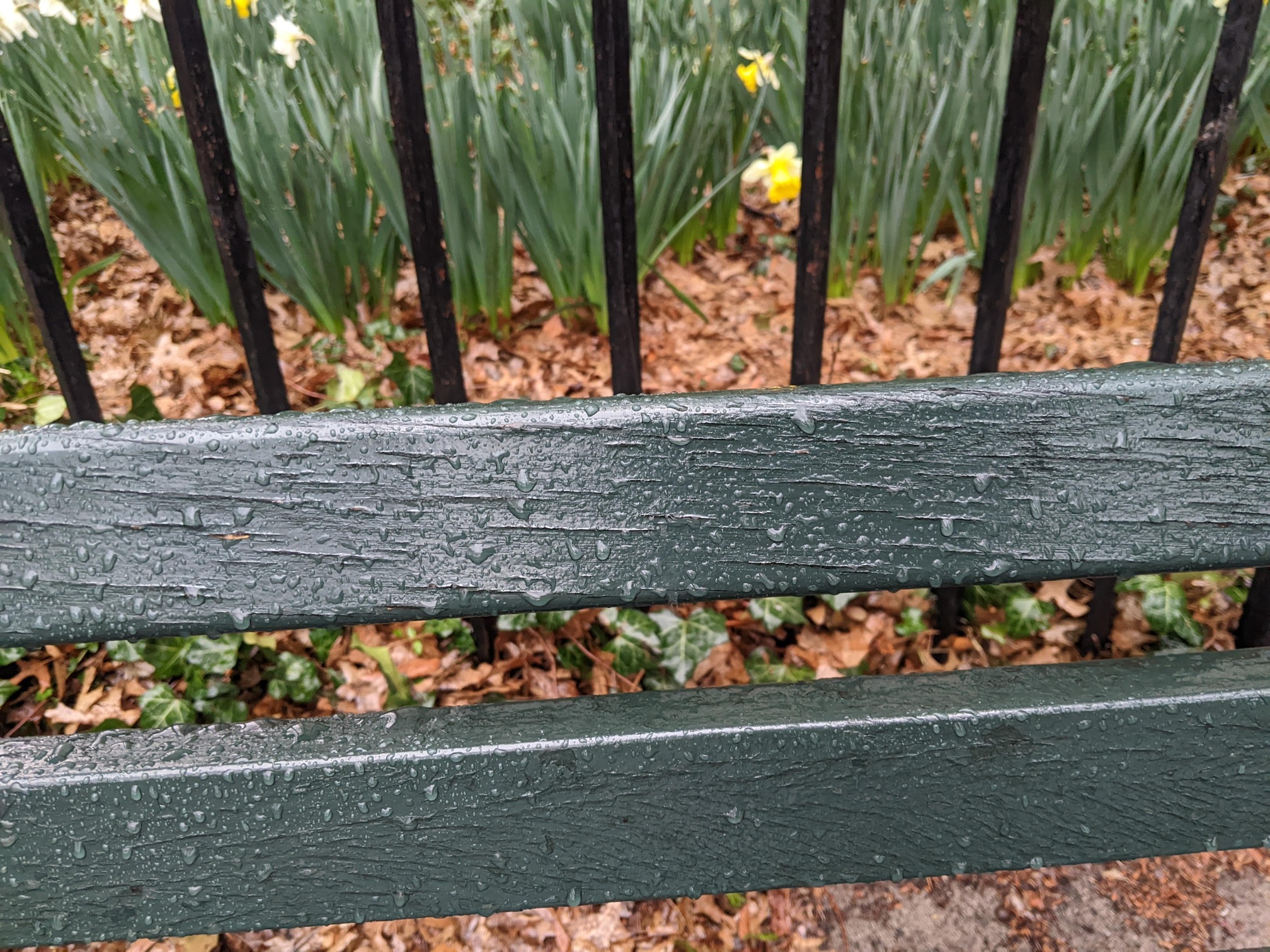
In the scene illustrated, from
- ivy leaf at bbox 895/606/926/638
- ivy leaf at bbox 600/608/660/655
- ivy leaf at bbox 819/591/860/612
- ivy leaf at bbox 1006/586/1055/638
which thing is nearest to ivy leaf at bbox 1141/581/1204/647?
ivy leaf at bbox 1006/586/1055/638

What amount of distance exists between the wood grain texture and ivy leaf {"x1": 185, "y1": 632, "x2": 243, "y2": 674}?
89 centimetres

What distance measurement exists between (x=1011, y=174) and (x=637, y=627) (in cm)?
93

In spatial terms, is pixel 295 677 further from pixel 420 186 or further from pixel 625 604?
pixel 625 604

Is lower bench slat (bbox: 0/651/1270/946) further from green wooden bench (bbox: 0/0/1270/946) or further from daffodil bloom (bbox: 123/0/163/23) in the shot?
daffodil bloom (bbox: 123/0/163/23)

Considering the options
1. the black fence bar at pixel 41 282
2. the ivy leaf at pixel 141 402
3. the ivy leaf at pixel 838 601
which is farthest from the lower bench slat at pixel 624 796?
the ivy leaf at pixel 141 402

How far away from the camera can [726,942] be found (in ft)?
4.41

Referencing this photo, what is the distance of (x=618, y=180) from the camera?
95 cm

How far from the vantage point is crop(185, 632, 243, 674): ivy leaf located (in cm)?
144

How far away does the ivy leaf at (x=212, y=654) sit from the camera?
1443mm

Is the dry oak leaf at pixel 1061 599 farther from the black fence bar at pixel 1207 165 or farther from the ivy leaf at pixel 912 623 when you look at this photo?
the black fence bar at pixel 1207 165

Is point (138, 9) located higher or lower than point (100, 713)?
higher

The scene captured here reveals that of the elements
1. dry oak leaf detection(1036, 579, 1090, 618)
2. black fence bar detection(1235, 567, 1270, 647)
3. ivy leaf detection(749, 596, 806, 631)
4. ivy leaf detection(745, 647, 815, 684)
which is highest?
black fence bar detection(1235, 567, 1270, 647)

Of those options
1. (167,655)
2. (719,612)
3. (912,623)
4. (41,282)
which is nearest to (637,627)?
(719,612)

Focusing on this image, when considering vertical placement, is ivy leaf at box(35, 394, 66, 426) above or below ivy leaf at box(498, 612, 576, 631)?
above
